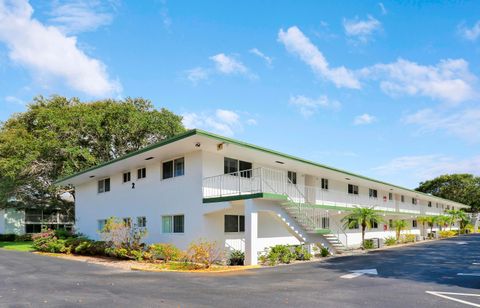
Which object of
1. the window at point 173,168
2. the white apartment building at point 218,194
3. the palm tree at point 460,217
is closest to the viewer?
the white apartment building at point 218,194

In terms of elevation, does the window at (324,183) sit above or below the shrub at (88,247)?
above

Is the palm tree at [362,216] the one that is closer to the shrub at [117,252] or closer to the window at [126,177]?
the window at [126,177]

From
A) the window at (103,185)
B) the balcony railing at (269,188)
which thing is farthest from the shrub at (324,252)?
the window at (103,185)

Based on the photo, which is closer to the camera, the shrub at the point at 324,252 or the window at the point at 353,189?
the shrub at the point at 324,252

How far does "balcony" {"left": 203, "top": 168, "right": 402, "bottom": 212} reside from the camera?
730 inches

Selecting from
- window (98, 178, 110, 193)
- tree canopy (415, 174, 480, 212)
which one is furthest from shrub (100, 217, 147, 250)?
tree canopy (415, 174, 480, 212)

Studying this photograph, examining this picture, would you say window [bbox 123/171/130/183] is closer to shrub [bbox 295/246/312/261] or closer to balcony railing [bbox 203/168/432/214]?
balcony railing [bbox 203/168/432/214]

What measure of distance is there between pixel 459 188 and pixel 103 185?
236 ft

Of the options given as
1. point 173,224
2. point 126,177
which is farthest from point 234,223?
point 126,177

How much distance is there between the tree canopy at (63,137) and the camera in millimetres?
32625

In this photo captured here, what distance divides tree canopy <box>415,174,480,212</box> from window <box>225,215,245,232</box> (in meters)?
70.1

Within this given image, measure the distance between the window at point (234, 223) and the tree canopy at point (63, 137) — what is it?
18.3 metres

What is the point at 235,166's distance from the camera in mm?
20797

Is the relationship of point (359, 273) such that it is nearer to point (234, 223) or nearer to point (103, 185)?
point (234, 223)
